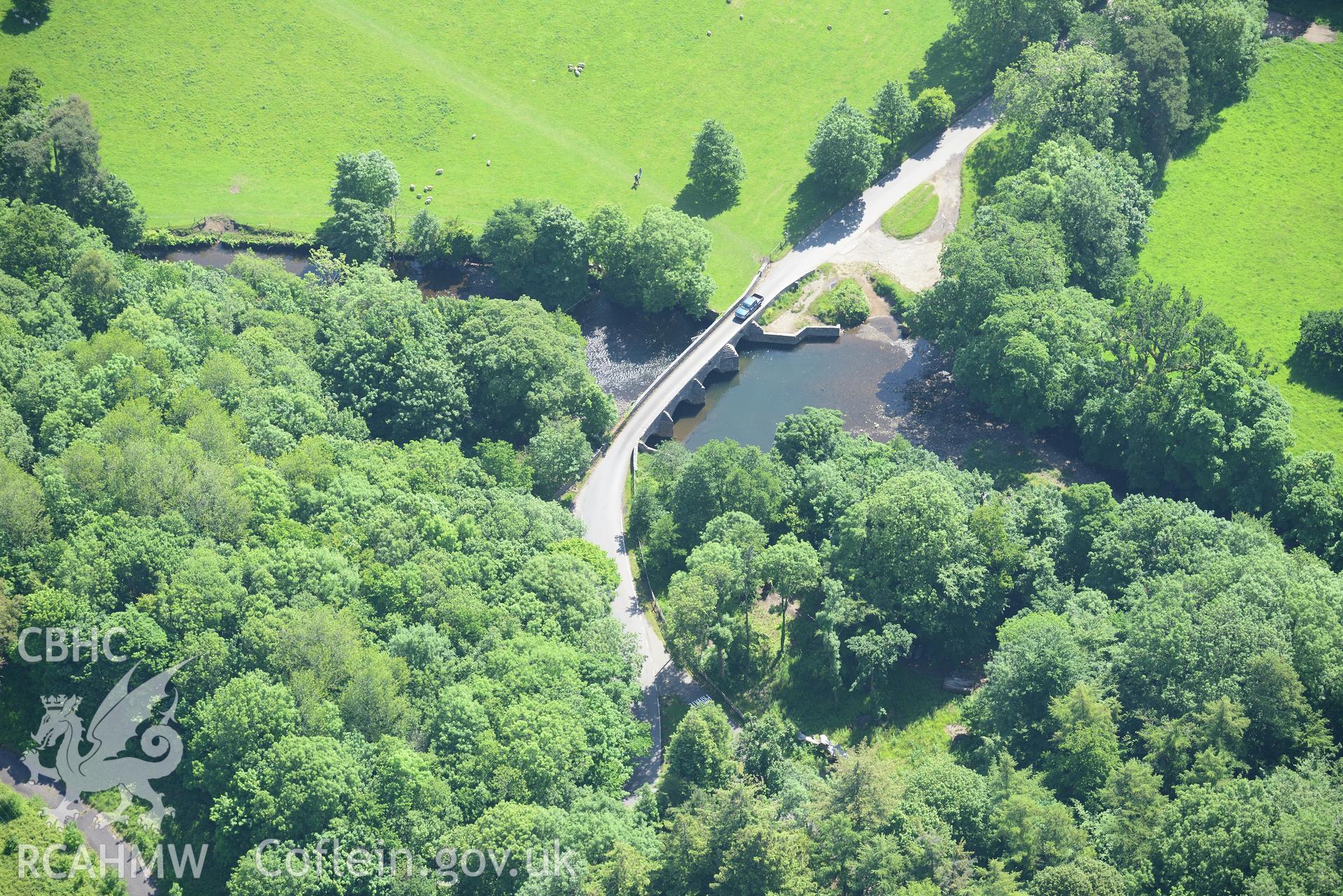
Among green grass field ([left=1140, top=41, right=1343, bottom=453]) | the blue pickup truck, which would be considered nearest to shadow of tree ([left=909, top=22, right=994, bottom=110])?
green grass field ([left=1140, top=41, right=1343, bottom=453])

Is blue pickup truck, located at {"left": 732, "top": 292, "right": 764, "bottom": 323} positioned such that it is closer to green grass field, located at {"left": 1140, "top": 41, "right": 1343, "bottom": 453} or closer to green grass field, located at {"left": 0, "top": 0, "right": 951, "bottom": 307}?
green grass field, located at {"left": 0, "top": 0, "right": 951, "bottom": 307}

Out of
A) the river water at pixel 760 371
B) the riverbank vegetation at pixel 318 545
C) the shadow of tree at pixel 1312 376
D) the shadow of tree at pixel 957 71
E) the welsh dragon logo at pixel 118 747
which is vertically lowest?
the welsh dragon logo at pixel 118 747

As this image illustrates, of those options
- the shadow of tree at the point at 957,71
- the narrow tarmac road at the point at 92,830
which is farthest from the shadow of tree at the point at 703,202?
the narrow tarmac road at the point at 92,830

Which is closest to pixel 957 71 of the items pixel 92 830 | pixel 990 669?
pixel 990 669

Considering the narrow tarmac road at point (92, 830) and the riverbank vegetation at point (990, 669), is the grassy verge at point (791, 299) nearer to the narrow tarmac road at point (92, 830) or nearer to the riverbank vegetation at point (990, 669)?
the riverbank vegetation at point (990, 669)

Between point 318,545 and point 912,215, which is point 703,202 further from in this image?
point 318,545

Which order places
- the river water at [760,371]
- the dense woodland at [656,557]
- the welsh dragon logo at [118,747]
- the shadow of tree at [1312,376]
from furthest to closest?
the river water at [760,371] → the shadow of tree at [1312,376] → the welsh dragon logo at [118,747] → the dense woodland at [656,557]

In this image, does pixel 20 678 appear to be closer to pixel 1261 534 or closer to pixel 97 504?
pixel 97 504
